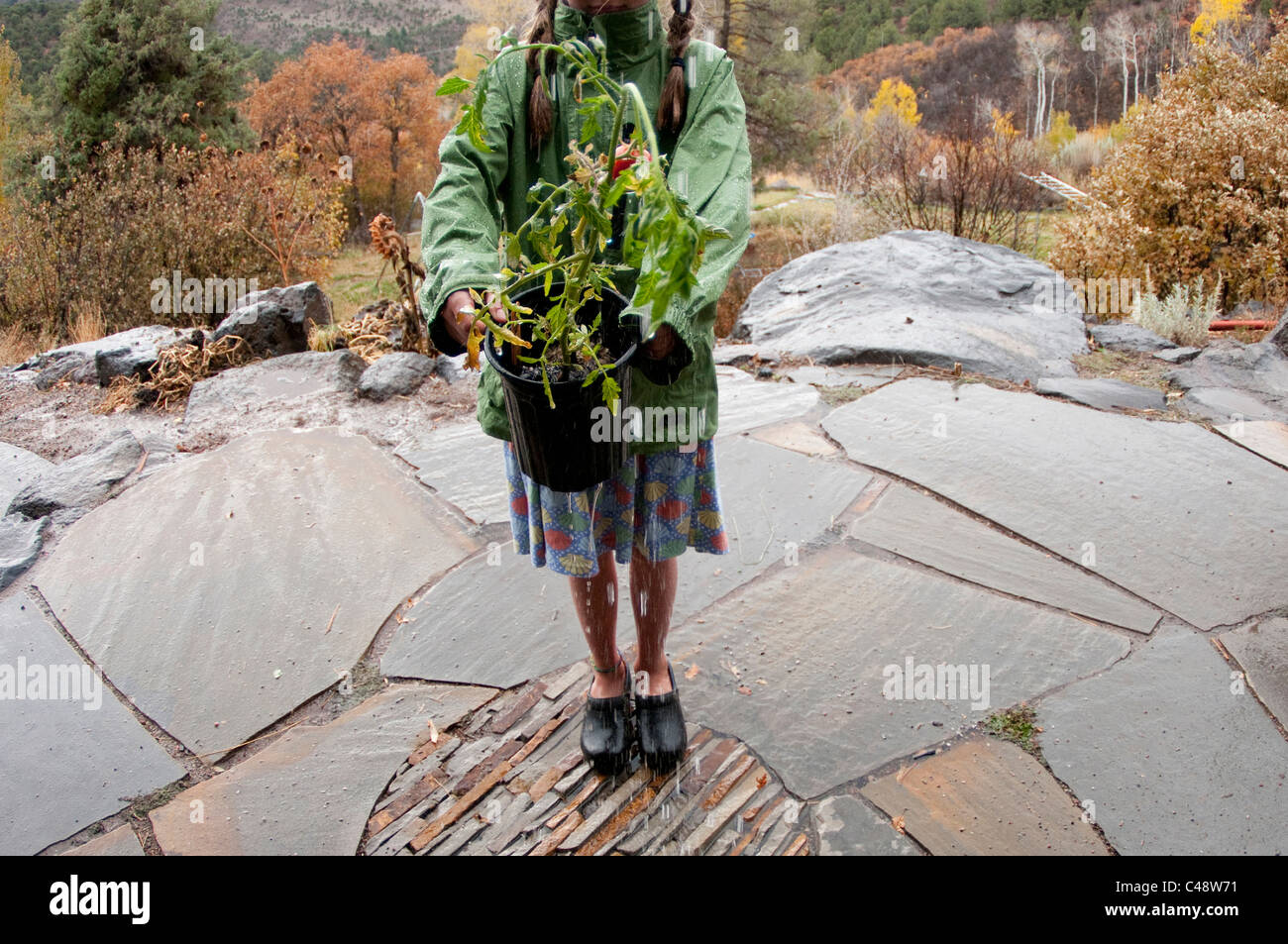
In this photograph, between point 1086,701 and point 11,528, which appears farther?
point 11,528

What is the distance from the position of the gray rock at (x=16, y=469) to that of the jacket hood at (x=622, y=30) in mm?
2703

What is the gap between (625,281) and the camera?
157cm

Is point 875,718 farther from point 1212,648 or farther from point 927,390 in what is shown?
point 927,390

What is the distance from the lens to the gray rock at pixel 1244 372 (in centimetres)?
365

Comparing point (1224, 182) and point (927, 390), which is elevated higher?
point (1224, 182)

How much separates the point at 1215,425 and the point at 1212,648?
58.1 inches

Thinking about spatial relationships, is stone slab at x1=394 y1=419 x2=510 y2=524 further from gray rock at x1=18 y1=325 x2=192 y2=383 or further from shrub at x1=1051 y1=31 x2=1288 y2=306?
shrub at x1=1051 y1=31 x2=1288 y2=306

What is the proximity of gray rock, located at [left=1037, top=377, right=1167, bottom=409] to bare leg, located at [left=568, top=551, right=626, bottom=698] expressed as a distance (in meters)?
2.48

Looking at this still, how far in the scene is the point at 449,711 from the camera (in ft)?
6.79

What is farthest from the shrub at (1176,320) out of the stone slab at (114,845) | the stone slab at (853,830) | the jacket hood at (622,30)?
the stone slab at (114,845)
